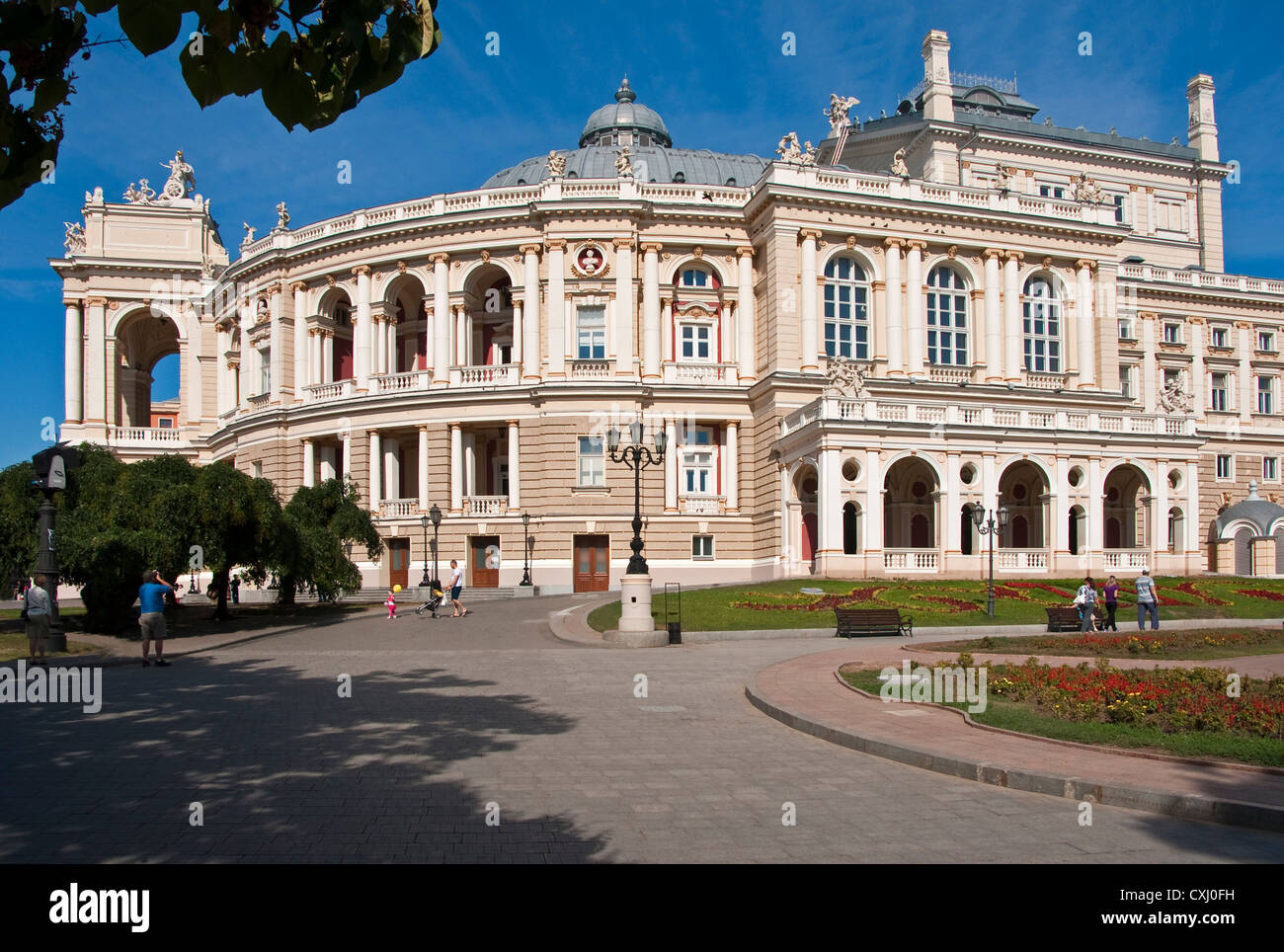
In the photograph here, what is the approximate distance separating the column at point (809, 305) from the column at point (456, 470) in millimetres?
18200

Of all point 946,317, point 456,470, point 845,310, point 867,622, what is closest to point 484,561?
point 456,470

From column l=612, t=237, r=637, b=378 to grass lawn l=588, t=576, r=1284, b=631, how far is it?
53.2ft

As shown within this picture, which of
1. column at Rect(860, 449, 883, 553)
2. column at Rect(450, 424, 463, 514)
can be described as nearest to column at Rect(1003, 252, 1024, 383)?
→ column at Rect(860, 449, 883, 553)

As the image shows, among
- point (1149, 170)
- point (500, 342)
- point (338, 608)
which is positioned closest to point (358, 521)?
point (338, 608)

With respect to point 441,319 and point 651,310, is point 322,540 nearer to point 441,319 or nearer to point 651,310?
point 441,319

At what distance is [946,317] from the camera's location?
174 ft

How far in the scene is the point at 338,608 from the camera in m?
41.4

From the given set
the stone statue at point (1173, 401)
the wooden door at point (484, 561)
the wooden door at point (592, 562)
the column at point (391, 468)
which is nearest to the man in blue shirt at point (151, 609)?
the wooden door at point (484, 561)

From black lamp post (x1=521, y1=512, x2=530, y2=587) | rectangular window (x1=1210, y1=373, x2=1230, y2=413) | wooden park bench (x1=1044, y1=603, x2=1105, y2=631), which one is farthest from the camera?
rectangular window (x1=1210, y1=373, x2=1230, y2=413)

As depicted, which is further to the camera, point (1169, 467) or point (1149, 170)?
point (1149, 170)

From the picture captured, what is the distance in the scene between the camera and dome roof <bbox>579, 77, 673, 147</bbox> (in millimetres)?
70438

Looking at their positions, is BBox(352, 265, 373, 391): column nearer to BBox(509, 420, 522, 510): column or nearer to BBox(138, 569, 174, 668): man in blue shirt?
BBox(509, 420, 522, 510): column

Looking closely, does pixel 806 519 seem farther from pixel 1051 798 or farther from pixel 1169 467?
pixel 1051 798
